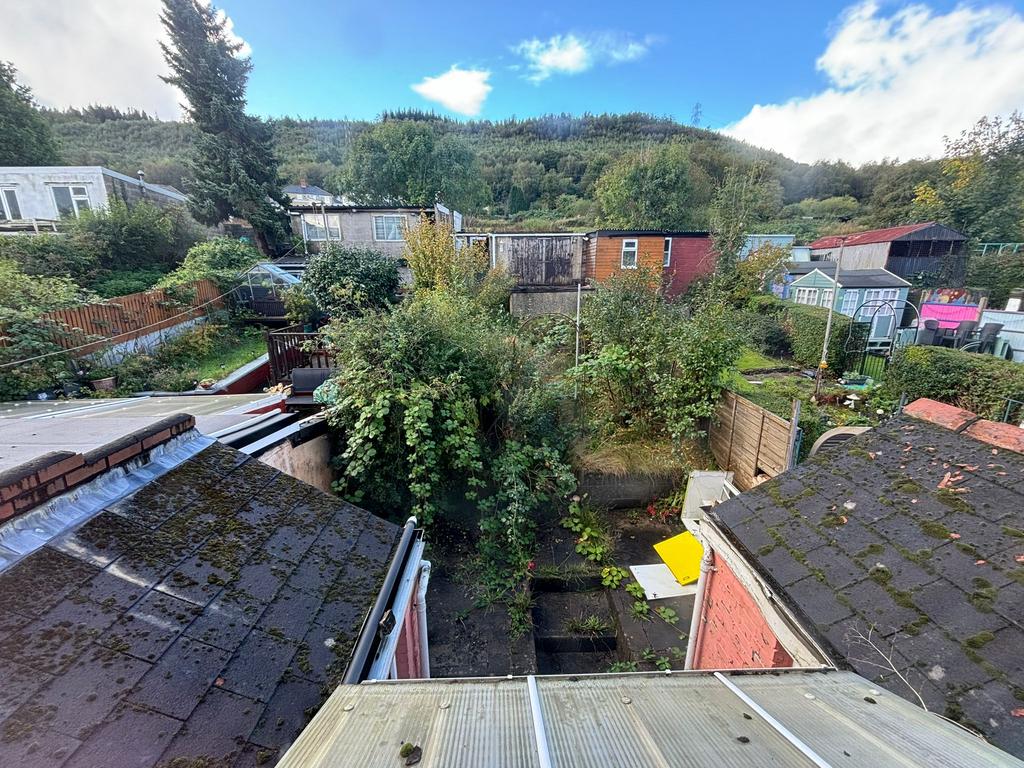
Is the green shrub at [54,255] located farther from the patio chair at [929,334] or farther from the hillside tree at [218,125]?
the patio chair at [929,334]

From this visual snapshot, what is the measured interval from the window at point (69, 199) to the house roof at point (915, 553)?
28.5 meters

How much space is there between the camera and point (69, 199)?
19047mm

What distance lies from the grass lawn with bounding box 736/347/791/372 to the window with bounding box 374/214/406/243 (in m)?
16.8

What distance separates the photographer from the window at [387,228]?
68.6 feet

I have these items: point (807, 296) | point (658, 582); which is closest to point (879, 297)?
point (807, 296)

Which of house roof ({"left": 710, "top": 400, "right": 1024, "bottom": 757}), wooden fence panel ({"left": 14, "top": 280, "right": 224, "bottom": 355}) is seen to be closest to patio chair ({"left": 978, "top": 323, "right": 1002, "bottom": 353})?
house roof ({"left": 710, "top": 400, "right": 1024, "bottom": 757})

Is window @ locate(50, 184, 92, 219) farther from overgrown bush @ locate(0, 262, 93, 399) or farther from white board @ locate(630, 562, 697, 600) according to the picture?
white board @ locate(630, 562, 697, 600)

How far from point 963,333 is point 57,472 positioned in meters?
21.9

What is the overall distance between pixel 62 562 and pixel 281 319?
1477 cm

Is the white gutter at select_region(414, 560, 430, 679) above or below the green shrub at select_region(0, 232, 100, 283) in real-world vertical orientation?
below

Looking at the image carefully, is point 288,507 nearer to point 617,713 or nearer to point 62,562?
point 62,562

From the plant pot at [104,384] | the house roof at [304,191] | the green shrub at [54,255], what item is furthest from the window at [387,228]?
the house roof at [304,191]

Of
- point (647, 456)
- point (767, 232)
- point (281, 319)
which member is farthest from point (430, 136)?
point (647, 456)

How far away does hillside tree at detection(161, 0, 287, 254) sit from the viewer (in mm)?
21953
